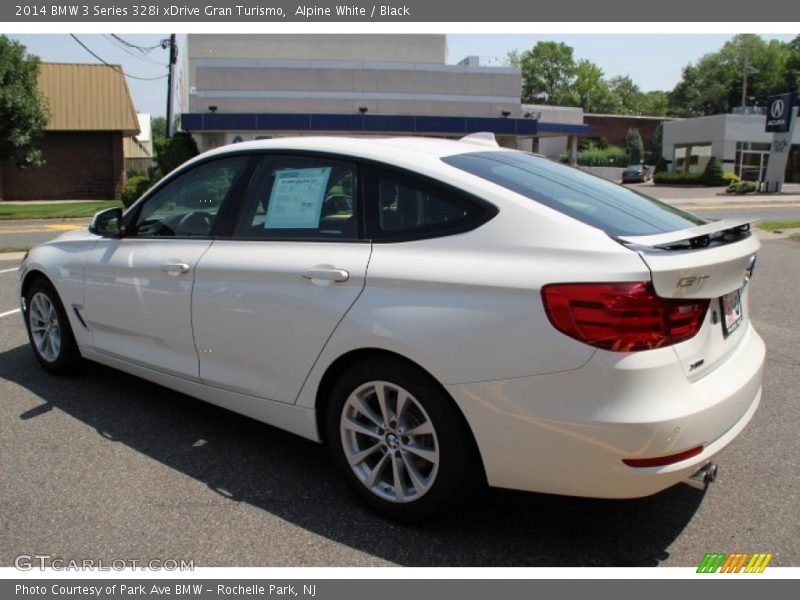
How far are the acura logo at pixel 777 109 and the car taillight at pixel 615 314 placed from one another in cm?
4182

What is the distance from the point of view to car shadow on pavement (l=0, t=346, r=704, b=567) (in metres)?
3.07

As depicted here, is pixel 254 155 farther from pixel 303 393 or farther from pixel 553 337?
pixel 553 337

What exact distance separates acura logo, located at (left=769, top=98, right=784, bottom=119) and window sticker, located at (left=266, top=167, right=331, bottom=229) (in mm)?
41452

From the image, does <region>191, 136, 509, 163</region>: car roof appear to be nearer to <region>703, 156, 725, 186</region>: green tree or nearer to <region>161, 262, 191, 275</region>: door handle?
<region>161, 262, 191, 275</region>: door handle

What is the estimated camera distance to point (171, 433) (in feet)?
14.3

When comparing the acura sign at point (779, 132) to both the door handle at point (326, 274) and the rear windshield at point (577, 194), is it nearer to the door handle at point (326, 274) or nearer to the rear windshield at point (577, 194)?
the rear windshield at point (577, 194)

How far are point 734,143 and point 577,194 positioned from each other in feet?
184

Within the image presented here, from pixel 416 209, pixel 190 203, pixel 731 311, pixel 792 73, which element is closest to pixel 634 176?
pixel 792 73

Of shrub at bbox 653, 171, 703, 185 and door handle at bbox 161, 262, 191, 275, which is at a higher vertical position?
shrub at bbox 653, 171, 703, 185

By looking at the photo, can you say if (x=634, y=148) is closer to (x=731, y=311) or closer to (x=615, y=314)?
(x=731, y=311)

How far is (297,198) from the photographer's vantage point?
12.3 feet

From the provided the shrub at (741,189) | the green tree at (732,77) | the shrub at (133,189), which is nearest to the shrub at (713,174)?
the shrub at (741,189)

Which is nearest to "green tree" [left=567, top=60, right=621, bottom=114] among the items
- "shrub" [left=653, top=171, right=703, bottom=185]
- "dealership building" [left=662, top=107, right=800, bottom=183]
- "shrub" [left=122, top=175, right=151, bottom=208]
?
"dealership building" [left=662, top=107, right=800, bottom=183]

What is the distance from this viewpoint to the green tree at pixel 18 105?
80.3 feet
